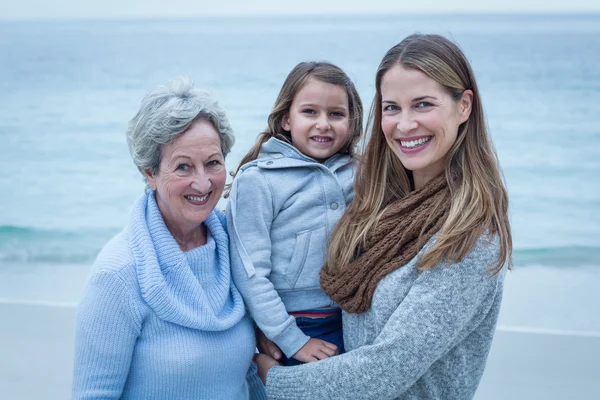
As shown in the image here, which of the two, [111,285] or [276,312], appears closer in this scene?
[111,285]

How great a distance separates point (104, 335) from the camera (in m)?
1.67

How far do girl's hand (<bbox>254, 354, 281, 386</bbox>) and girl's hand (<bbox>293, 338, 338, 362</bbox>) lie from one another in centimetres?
7

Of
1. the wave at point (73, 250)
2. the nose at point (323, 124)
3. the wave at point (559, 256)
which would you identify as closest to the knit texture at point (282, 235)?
the nose at point (323, 124)

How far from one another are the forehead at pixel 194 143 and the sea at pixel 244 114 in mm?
398

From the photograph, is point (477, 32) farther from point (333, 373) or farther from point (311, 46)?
point (333, 373)

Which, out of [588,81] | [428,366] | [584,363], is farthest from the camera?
[588,81]

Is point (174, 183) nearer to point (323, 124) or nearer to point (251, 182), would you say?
point (251, 182)

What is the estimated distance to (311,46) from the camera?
65.0ft

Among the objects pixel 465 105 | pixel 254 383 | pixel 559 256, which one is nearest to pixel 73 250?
pixel 559 256

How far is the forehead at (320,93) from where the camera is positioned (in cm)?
212

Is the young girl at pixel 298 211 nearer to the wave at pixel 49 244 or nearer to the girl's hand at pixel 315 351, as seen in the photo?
the girl's hand at pixel 315 351

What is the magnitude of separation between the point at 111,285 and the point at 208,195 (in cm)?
34

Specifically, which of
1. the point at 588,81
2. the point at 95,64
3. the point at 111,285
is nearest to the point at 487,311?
the point at 111,285

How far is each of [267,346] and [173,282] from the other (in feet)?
1.21
